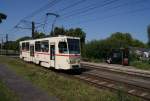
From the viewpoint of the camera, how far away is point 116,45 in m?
48.2

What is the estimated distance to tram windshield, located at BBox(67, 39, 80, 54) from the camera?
22.3 meters

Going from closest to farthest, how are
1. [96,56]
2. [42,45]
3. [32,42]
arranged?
1. [42,45]
2. [32,42]
3. [96,56]

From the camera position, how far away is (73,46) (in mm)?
22562

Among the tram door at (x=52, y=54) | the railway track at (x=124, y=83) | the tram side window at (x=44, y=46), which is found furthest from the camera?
the tram side window at (x=44, y=46)

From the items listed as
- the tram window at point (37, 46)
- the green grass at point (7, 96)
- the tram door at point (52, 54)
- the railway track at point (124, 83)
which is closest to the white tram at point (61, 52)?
the tram door at point (52, 54)

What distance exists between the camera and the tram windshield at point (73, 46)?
22289 mm

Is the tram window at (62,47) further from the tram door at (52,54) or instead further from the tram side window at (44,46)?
the tram side window at (44,46)

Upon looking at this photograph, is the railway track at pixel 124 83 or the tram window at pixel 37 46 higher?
the tram window at pixel 37 46

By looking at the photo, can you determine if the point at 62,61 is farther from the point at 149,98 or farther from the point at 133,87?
the point at 149,98

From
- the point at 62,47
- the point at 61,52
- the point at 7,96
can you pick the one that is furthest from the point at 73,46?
the point at 7,96

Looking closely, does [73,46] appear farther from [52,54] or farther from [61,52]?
[52,54]

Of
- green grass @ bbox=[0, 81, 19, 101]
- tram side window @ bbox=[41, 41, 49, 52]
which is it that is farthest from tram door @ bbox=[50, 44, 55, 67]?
green grass @ bbox=[0, 81, 19, 101]

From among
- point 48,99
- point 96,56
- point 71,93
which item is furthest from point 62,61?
point 96,56

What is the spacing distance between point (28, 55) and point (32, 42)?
338 cm
